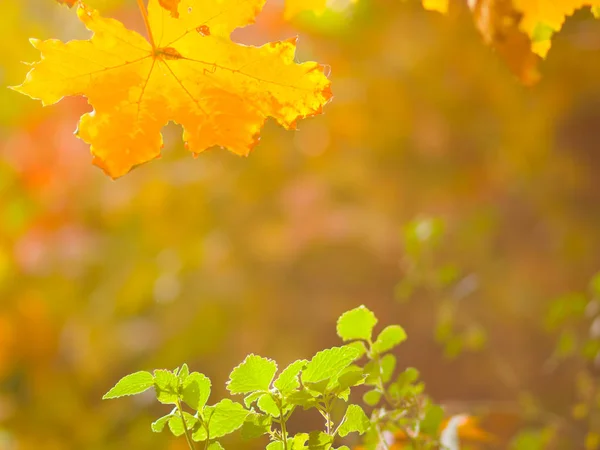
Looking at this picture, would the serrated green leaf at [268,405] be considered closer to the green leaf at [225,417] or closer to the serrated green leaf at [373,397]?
the green leaf at [225,417]

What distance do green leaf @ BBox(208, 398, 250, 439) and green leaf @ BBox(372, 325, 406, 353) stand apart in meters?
0.15

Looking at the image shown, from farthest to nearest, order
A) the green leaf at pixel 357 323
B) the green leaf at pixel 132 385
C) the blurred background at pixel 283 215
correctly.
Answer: the blurred background at pixel 283 215
the green leaf at pixel 357 323
the green leaf at pixel 132 385

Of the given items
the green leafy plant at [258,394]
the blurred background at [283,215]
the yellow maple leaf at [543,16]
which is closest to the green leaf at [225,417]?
the green leafy plant at [258,394]

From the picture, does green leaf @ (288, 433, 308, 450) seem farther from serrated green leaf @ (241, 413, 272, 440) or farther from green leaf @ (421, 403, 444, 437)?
green leaf @ (421, 403, 444, 437)

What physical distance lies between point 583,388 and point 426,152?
2.10 meters

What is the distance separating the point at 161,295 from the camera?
2682mm

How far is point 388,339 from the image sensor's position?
579 mm

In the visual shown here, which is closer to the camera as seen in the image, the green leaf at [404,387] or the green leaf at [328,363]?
the green leaf at [328,363]

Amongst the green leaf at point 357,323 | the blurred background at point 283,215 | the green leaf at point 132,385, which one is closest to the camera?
the green leaf at point 132,385

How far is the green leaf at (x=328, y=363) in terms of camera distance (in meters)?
0.46

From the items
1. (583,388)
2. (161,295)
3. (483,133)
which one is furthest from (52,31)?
(583,388)

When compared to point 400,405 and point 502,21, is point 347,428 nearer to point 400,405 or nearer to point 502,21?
point 400,405

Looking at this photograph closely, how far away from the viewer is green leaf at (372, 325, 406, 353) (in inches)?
22.5

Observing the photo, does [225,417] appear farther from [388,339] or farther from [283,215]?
[283,215]
